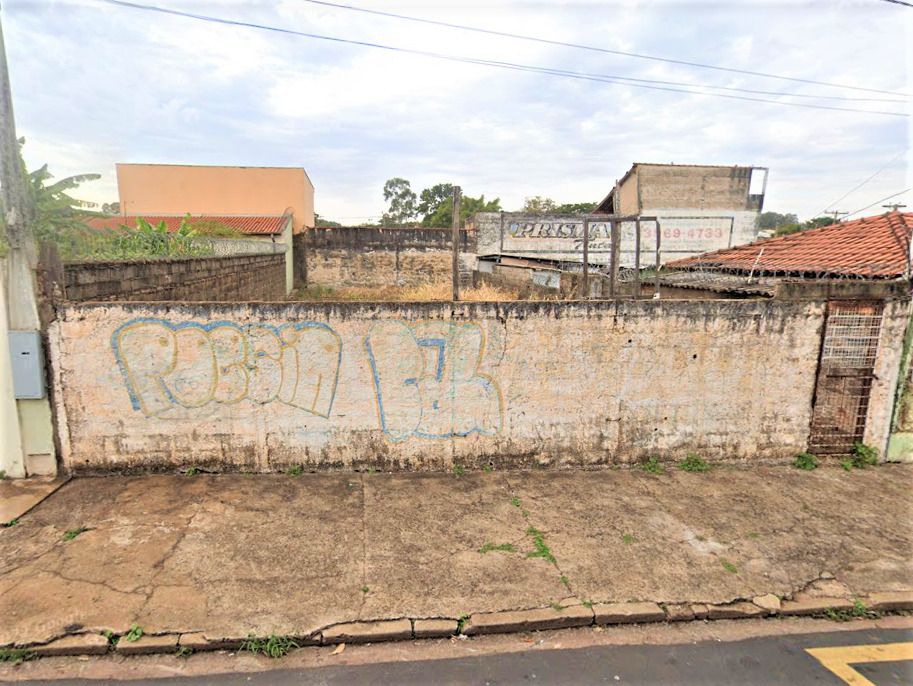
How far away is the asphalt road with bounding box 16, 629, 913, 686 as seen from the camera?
112 inches

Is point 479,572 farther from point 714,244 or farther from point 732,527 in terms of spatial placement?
point 714,244

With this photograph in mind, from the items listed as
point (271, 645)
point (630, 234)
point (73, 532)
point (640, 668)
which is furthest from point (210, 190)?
point (640, 668)

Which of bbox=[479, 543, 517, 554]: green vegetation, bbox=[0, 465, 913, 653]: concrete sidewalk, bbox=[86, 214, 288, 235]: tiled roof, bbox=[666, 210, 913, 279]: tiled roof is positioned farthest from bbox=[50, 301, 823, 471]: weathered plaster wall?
bbox=[86, 214, 288, 235]: tiled roof

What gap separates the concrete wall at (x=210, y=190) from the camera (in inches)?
1114

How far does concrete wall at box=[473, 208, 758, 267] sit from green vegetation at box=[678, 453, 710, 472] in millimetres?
19269

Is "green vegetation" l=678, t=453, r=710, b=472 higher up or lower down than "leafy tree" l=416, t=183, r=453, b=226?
lower down

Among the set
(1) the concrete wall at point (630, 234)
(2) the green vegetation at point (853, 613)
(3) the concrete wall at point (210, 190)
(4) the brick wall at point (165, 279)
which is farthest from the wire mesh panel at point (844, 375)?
(3) the concrete wall at point (210, 190)

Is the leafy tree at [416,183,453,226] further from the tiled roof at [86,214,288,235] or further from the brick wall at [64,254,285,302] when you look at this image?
the brick wall at [64,254,285,302]

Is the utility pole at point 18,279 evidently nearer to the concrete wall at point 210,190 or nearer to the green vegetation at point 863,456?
the green vegetation at point 863,456

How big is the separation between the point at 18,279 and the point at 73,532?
2378mm

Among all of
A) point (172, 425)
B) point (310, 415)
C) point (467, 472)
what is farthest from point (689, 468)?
point (172, 425)

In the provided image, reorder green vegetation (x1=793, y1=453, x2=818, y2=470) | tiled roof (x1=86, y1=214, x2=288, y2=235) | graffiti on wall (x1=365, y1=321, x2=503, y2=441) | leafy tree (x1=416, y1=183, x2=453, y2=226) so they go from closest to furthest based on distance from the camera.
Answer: graffiti on wall (x1=365, y1=321, x2=503, y2=441) < green vegetation (x1=793, y1=453, x2=818, y2=470) < tiled roof (x1=86, y1=214, x2=288, y2=235) < leafy tree (x1=416, y1=183, x2=453, y2=226)

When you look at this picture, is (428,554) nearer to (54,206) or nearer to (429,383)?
(429,383)

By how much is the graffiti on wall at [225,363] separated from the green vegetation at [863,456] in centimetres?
599
